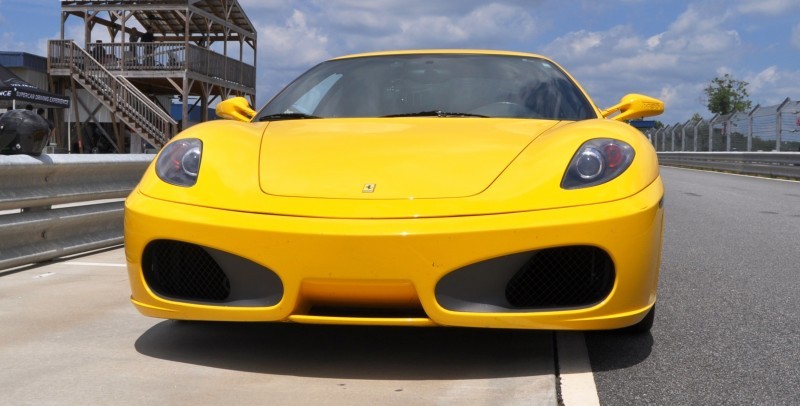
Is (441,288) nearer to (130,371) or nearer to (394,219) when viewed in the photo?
(394,219)

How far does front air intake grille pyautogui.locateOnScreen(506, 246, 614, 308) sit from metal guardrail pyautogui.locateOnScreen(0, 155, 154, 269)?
10.7ft

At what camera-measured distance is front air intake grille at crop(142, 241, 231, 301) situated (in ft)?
9.89

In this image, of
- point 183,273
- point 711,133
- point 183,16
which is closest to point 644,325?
point 183,273

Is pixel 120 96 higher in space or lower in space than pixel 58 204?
higher

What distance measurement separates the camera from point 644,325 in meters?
3.40

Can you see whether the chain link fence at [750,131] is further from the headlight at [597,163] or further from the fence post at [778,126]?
the headlight at [597,163]

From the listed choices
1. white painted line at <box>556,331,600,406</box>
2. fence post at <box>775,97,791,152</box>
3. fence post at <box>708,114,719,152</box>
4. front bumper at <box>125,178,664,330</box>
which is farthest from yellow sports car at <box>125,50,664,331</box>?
fence post at <box>708,114,719,152</box>

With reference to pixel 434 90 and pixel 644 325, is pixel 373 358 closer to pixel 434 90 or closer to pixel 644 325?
pixel 644 325

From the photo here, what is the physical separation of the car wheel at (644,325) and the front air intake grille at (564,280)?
53cm

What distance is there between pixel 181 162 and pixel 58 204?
2730 millimetres

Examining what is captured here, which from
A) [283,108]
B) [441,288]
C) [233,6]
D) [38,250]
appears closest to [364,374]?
[441,288]

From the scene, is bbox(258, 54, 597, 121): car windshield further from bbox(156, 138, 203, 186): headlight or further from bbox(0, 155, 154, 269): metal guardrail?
bbox(0, 155, 154, 269): metal guardrail

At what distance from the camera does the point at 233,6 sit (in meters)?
29.0

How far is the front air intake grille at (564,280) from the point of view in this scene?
2.87 meters
